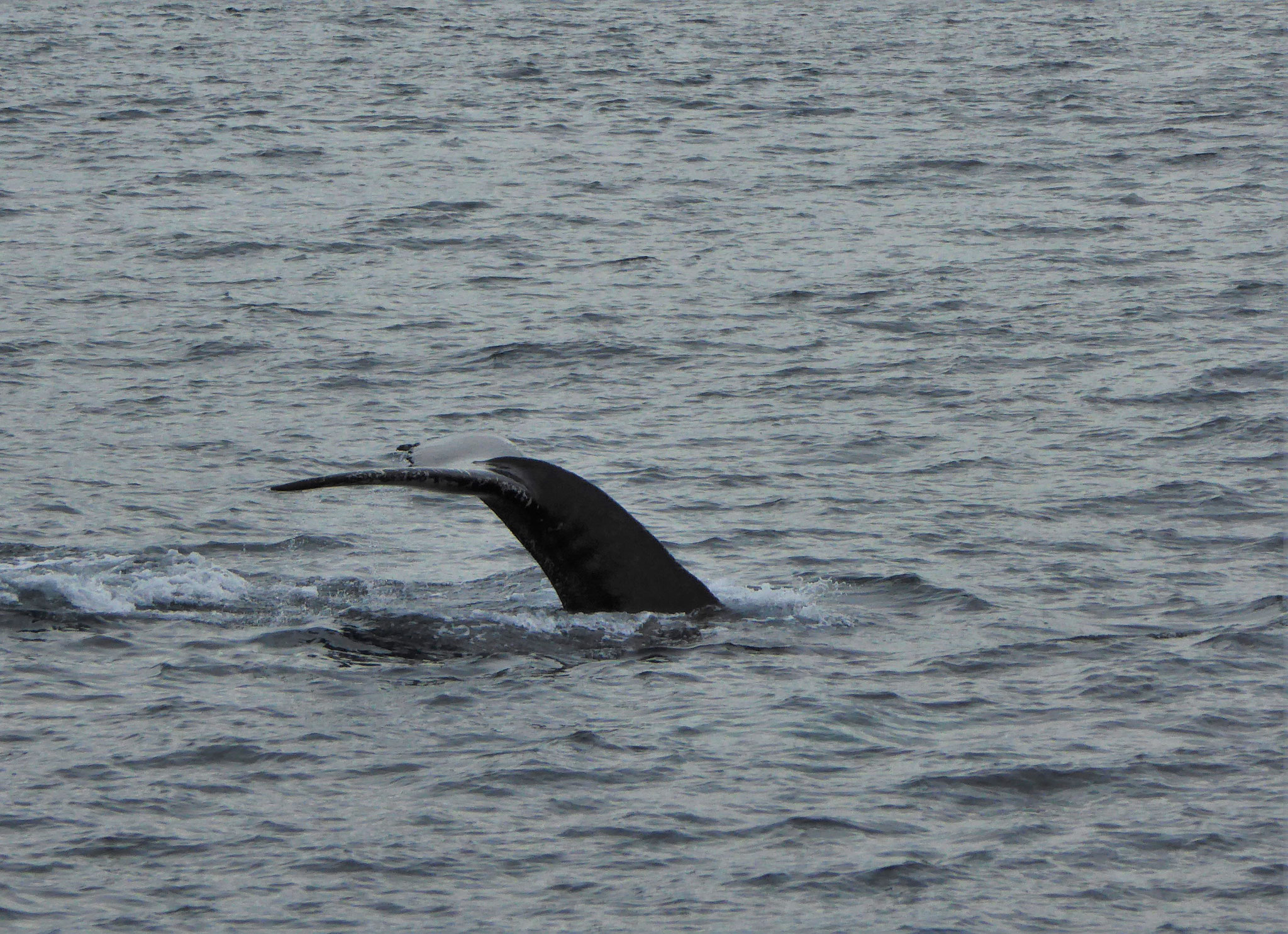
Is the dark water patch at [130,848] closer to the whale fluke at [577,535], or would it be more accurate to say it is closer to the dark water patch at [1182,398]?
the whale fluke at [577,535]

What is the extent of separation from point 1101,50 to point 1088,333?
24095mm

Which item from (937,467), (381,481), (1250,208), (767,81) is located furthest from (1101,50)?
(381,481)

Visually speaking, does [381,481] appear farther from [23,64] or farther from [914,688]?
[23,64]

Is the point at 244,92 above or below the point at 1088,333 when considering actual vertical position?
above

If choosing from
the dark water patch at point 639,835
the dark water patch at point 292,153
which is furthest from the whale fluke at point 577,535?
the dark water patch at point 292,153

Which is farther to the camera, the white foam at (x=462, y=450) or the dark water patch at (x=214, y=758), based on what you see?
the white foam at (x=462, y=450)

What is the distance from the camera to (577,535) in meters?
10.5

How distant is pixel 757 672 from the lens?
10.6 metres

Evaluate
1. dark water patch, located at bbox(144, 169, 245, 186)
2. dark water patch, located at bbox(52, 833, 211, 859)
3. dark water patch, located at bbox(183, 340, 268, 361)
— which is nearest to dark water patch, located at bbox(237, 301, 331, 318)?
dark water patch, located at bbox(183, 340, 268, 361)

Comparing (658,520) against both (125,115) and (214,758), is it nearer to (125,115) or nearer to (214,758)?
(214,758)

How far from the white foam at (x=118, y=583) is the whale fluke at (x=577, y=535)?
5.80 ft

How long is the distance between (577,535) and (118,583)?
3.34 m

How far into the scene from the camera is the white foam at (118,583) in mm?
11680

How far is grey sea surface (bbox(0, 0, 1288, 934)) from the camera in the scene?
8.45 m
